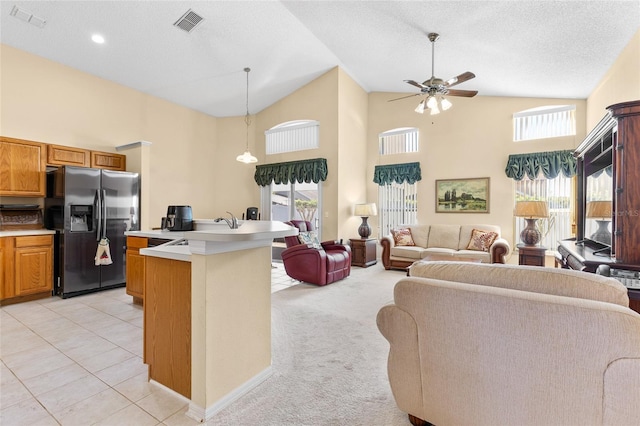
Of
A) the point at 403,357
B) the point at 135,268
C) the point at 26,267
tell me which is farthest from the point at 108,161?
the point at 403,357

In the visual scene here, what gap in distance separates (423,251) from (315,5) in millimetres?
4289

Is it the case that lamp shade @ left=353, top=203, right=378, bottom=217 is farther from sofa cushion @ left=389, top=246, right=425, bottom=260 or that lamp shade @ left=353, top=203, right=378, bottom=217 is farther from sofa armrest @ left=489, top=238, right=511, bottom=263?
sofa armrest @ left=489, top=238, right=511, bottom=263

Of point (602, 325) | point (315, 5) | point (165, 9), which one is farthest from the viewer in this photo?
point (315, 5)

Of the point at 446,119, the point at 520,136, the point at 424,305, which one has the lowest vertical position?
the point at 424,305

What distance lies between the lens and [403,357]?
147 cm

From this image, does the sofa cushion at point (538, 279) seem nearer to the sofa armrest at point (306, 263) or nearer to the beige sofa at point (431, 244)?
the sofa armrest at point (306, 263)

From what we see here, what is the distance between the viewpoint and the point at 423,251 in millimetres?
5527

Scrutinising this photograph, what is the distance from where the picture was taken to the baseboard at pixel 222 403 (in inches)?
64.5

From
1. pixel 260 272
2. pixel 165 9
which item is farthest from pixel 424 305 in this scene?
pixel 165 9

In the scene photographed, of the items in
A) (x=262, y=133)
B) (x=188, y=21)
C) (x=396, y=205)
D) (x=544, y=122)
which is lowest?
(x=396, y=205)

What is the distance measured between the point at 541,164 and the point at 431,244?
2.35 metres

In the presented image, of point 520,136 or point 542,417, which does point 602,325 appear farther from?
point 520,136

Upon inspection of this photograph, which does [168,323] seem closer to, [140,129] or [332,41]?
[332,41]

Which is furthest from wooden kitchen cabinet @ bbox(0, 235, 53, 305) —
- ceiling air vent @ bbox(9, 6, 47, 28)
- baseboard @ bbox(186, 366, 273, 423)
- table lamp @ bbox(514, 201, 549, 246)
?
table lamp @ bbox(514, 201, 549, 246)
